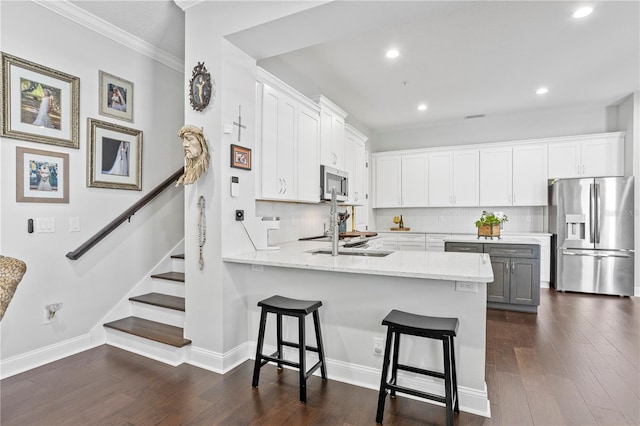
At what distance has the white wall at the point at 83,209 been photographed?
255 cm

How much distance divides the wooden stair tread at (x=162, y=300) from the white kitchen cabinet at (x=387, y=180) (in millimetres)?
4643

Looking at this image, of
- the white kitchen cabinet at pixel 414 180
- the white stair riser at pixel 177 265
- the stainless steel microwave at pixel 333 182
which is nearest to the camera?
the white stair riser at pixel 177 265

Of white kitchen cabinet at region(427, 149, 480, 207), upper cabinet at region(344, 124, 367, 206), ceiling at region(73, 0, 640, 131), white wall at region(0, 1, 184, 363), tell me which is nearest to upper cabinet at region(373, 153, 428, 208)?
white kitchen cabinet at region(427, 149, 480, 207)

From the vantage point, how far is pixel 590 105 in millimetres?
5641

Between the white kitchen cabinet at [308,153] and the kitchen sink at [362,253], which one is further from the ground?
the white kitchen cabinet at [308,153]

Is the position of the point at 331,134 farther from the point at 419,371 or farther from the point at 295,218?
the point at 419,371

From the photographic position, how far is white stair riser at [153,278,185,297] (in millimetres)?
3422

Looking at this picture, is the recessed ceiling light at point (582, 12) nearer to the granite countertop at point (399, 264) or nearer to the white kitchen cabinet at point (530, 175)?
the granite countertop at point (399, 264)

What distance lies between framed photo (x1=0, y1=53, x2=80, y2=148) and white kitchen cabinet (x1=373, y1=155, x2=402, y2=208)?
17.2 feet

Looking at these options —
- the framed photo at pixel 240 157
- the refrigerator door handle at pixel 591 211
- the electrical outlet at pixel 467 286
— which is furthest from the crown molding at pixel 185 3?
the refrigerator door handle at pixel 591 211

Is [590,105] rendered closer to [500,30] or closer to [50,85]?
[500,30]

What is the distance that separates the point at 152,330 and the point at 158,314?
0.23 meters

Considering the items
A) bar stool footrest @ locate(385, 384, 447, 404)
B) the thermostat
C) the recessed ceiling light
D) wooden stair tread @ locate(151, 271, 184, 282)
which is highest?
the recessed ceiling light

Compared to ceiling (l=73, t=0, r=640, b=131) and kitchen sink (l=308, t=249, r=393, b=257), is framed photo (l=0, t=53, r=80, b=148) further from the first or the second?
kitchen sink (l=308, t=249, r=393, b=257)
